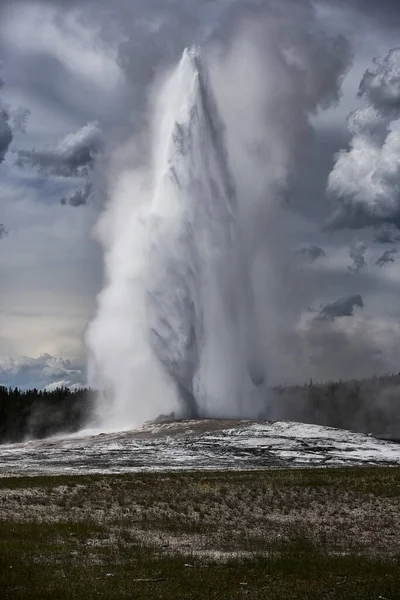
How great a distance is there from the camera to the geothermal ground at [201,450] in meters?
53.8

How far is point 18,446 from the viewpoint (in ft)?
249

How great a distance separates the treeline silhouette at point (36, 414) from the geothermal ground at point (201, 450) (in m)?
39.8

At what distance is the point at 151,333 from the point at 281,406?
30.3m

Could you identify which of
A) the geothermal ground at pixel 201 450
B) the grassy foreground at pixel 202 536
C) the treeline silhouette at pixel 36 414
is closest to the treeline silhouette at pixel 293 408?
the treeline silhouette at pixel 36 414

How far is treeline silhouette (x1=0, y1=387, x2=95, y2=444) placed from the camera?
396ft

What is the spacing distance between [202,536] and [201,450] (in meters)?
35.8

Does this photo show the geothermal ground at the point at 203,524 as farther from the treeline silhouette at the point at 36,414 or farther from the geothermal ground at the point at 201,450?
the treeline silhouette at the point at 36,414

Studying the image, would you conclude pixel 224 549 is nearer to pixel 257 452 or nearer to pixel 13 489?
pixel 13 489

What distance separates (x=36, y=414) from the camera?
429 feet

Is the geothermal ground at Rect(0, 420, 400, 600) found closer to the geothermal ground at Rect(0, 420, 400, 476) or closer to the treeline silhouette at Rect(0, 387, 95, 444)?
the geothermal ground at Rect(0, 420, 400, 476)

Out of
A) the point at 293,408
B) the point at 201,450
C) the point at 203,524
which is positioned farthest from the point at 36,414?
the point at 203,524

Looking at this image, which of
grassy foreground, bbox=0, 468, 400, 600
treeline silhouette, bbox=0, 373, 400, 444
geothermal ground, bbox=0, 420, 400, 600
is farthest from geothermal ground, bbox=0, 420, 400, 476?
treeline silhouette, bbox=0, 373, 400, 444

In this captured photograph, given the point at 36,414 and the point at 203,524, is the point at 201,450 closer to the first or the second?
the point at 203,524

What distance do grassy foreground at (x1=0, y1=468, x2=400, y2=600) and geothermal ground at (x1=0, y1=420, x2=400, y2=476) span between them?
9.35m
